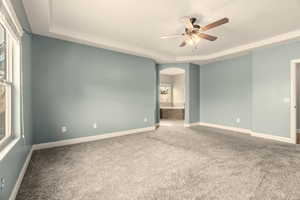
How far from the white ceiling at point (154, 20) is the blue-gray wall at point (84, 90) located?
14.6 inches

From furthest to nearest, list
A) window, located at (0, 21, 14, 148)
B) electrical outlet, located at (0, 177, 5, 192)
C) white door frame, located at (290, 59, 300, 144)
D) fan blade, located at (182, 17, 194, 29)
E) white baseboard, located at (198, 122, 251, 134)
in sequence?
white baseboard, located at (198, 122, 251, 134) → white door frame, located at (290, 59, 300, 144) → fan blade, located at (182, 17, 194, 29) → window, located at (0, 21, 14, 148) → electrical outlet, located at (0, 177, 5, 192)

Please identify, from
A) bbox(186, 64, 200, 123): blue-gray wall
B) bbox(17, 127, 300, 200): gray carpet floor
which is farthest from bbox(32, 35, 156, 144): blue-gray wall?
bbox(186, 64, 200, 123): blue-gray wall

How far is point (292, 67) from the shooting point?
12.1ft

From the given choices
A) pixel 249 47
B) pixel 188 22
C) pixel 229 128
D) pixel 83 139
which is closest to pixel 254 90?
pixel 249 47

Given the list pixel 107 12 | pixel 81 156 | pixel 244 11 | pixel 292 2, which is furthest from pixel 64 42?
pixel 292 2

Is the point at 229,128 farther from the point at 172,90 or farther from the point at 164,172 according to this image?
the point at 172,90

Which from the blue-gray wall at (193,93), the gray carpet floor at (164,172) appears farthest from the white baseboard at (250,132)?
the blue-gray wall at (193,93)

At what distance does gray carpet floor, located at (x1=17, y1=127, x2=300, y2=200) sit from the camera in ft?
5.82

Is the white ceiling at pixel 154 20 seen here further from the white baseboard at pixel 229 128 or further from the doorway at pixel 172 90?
the doorway at pixel 172 90

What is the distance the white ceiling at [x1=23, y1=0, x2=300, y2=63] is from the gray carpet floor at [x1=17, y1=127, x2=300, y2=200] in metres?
2.62

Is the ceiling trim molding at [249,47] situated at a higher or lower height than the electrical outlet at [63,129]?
higher

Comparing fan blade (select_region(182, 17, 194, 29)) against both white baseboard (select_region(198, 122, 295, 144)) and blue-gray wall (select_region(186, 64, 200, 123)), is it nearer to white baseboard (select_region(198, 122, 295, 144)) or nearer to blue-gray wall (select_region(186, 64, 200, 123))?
blue-gray wall (select_region(186, 64, 200, 123))

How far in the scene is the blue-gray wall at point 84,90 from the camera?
3363 mm

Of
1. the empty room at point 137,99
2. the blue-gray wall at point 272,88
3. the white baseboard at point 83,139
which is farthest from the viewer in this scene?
the blue-gray wall at point 272,88
